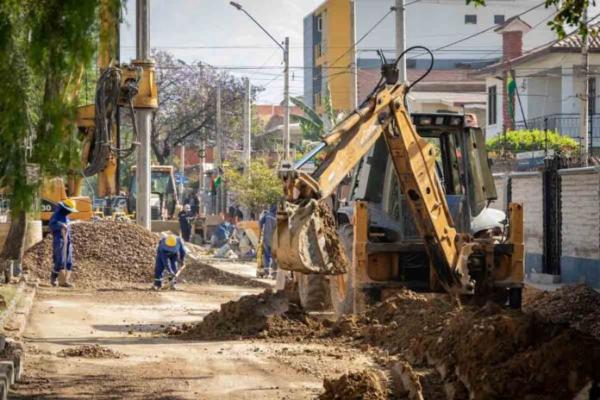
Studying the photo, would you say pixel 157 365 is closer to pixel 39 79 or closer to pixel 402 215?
pixel 402 215

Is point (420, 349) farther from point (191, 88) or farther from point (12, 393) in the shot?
point (191, 88)

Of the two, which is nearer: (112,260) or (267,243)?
(112,260)

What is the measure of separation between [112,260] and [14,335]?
1442 cm

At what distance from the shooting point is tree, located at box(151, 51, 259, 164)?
7556cm

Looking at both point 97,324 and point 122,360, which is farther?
point 97,324

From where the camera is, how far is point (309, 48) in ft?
273

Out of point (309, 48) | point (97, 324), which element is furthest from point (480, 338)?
point (309, 48)

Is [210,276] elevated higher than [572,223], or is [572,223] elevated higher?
[572,223]

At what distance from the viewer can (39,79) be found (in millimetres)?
8352

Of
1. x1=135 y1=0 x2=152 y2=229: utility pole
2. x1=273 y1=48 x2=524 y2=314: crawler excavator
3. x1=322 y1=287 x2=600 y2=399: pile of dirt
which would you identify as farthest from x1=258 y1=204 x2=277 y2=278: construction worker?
x1=322 y1=287 x2=600 y2=399: pile of dirt

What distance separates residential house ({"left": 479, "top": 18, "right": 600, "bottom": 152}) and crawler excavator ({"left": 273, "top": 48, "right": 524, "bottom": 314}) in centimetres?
2467

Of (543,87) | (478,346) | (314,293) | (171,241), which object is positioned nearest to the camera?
(478,346)

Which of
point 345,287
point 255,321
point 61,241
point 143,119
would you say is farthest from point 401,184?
point 143,119

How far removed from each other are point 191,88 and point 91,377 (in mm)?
64535
